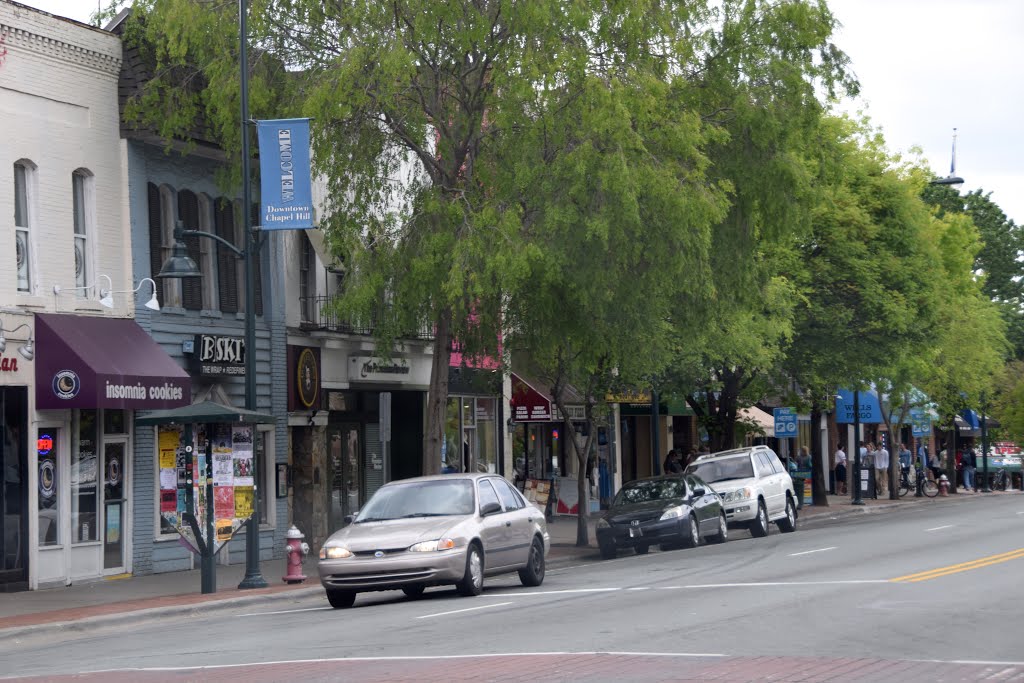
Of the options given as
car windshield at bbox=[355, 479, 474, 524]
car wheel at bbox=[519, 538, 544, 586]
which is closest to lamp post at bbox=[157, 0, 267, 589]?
car windshield at bbox=[355, 479, 474, 524]

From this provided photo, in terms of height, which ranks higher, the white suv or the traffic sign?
the traffic sign

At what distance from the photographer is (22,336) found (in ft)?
71.1

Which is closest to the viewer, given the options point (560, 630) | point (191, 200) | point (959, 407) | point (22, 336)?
point (560, 630)

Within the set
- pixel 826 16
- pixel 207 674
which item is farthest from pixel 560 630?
pixel 826 16

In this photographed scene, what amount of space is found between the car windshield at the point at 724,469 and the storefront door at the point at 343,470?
284 inches

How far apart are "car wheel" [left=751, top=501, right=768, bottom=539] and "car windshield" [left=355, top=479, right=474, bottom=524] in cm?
1273

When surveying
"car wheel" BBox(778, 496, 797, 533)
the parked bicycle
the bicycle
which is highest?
"car wheel" BBox(778, 496, 797, 533)

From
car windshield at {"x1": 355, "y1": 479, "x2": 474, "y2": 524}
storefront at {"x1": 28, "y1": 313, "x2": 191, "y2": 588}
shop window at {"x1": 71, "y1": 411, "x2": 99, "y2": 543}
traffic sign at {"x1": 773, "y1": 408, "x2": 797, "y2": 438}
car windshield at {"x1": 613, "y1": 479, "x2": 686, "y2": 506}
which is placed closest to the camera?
car windshield at {"x1": 355, "y1": 479, "x2": 474, "y2": 524}

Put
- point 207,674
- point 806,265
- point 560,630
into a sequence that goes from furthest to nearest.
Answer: point 806,265 < point 560,630 < point 207,674

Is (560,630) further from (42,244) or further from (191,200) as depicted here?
(191,200)

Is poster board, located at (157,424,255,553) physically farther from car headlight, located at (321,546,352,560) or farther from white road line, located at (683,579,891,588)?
white road line, located at (683,579,891,588)

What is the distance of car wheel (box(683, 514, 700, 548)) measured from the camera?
26.5m

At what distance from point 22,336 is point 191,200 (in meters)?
5.28

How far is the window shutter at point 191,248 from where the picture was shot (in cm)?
2552
